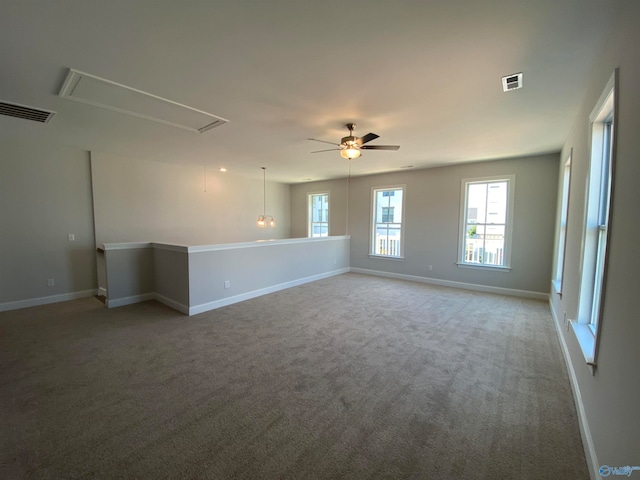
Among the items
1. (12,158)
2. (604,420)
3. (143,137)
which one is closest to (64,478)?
(604,420)

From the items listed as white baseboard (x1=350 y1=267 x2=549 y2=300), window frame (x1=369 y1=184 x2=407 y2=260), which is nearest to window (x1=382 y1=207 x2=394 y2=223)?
window frame (x1=369 y1=184 x2=407 y2=260)

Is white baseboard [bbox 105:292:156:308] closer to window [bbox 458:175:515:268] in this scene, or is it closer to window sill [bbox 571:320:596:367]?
window sill [bbox 571:320:596:367]

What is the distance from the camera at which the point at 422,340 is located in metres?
3.25

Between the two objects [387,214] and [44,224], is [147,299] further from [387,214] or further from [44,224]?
[387,214]

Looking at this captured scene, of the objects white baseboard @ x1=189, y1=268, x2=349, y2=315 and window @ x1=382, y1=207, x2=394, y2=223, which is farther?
window @ x1=382, y1=207, x2=394, y2=223

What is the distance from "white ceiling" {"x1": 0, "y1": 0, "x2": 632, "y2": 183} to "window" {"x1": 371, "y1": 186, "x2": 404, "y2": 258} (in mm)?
3032

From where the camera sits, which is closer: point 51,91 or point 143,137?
point 51,91

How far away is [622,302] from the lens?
1.34 meters

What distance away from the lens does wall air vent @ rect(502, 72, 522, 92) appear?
89.3 inches

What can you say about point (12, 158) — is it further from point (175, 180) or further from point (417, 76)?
point (417, 76)

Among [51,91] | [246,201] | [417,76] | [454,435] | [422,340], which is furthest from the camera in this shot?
[246,201]

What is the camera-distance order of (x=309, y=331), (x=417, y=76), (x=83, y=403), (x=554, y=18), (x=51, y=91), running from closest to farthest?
1. (x=554, y=18)
2. (x=83, y=403)
3. (x=417, y=76)
4. (x=51, y=91)
5. (x=309, y=331)

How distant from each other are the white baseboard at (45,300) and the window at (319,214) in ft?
18.1

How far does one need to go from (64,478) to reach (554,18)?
3.94m
